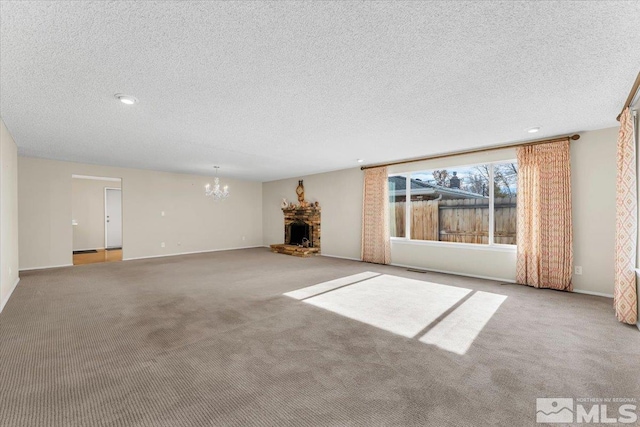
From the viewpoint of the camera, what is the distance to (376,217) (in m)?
6.79

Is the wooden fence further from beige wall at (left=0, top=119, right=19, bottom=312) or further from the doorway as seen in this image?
the doorway

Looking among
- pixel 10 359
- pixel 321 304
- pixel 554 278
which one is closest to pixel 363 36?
pixel 321 304

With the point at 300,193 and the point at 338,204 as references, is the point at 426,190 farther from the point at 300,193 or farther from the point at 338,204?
the point at 300,193

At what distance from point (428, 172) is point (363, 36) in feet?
15.8

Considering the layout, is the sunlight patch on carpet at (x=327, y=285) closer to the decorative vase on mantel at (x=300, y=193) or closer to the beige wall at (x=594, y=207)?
the beige wall at (x=594, y=207)

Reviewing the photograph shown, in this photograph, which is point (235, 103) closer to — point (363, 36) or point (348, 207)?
point (363, 36)

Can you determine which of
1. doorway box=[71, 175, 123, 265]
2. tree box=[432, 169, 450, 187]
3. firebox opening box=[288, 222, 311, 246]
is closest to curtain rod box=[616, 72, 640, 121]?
tree box=[432, 169, 450, 187]

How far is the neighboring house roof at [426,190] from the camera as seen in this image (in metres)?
5.74

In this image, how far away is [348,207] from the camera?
7.55 meters

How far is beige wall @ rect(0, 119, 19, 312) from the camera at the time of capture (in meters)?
3.71

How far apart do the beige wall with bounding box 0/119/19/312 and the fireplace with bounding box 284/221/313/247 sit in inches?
238

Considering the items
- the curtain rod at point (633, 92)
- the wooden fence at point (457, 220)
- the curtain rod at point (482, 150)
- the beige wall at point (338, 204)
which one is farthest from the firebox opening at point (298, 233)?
the curtain rod at point (633, 92)

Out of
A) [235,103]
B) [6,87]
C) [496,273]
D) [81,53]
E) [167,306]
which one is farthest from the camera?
[496,273]

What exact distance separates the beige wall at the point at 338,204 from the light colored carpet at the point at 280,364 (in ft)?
12.6
